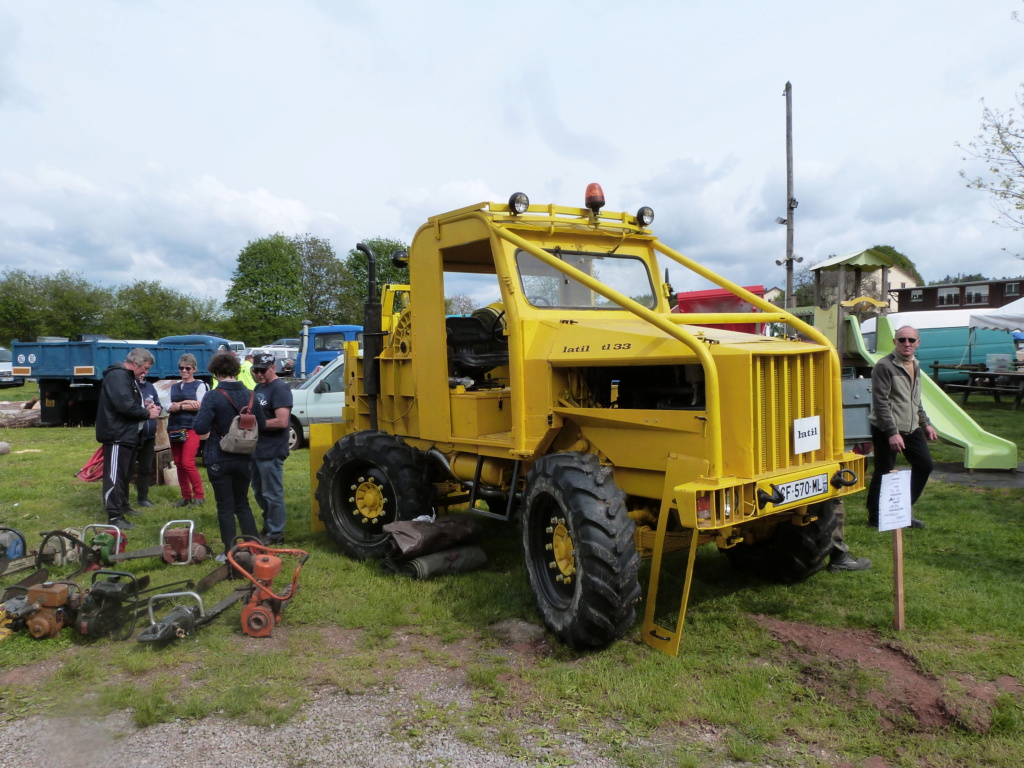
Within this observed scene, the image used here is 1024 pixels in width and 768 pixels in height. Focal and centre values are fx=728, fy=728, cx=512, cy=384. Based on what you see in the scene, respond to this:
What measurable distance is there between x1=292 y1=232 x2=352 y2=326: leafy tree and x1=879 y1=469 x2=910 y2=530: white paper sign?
168 ft

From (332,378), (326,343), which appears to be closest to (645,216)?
(332,378)

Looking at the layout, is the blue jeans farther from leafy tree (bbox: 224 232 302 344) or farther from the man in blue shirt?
leafy tree (bbox: 224 232 302 344)

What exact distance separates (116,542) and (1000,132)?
1610cm

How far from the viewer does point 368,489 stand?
6371mm

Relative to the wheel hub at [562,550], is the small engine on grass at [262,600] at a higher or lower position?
lower

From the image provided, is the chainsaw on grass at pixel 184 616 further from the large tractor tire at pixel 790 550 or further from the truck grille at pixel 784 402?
the large tractor tire at pixel 790 550

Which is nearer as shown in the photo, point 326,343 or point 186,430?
point 186,430

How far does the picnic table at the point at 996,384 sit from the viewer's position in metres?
15.6

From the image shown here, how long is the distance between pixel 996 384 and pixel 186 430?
18.9 meters

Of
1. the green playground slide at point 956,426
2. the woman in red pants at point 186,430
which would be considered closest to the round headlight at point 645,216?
the woman in red pants at point 186,430

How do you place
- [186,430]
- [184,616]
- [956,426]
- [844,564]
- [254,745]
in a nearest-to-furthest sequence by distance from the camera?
[254,745], [184,616], [844,564], [186,430], [956,426]

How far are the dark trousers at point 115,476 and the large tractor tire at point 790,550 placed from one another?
5908mm

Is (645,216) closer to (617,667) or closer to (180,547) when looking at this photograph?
(617,667)

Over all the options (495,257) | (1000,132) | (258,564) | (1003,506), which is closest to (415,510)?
(258,564)
